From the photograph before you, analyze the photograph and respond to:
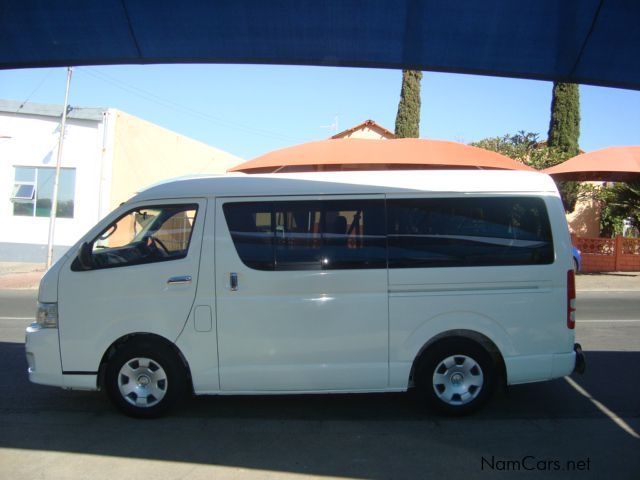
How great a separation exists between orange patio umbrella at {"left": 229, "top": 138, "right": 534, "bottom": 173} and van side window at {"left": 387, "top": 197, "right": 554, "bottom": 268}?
548 cm

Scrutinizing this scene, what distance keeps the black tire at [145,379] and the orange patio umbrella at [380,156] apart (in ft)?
20.5

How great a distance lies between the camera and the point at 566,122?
20672 millimetres

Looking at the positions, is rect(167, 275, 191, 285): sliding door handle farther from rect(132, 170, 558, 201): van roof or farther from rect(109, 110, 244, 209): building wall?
rect(109, 110, 244, 209): building wall

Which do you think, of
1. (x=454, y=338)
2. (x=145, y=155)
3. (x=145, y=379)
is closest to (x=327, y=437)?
(x=454, y=338)

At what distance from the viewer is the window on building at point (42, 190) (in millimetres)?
19500

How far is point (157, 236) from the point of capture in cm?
490

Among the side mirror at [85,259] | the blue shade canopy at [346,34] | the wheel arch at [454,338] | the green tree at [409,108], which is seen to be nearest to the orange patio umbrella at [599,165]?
the green tree at [409,108]

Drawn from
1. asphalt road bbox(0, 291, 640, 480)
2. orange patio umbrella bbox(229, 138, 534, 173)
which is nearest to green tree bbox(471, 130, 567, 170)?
orange patio umbrella bbox(229, 138, 534, 173)

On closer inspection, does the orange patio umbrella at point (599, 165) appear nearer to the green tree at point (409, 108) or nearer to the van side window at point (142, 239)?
the green tree at point (409, 108)

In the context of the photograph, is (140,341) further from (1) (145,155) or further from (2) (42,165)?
(1) (145,155)

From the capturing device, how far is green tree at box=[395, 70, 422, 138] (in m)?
22.8

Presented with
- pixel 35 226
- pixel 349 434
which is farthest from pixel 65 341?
pixel 35 226

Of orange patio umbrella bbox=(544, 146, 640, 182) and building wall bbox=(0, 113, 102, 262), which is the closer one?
orange patio umbrella bbox=(544, 146, 640, 182)

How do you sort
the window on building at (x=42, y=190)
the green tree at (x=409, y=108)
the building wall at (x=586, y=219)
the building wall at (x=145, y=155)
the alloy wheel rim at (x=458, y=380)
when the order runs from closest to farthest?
1. the alloy wheel rim at (x=458, y=380)
2. the window on building at (x=42, y=190)
3. the building wall at (x=145, y=155)
4. the building wall at (x=586, y=219)
5. the green tree at (x=409, y=108)
